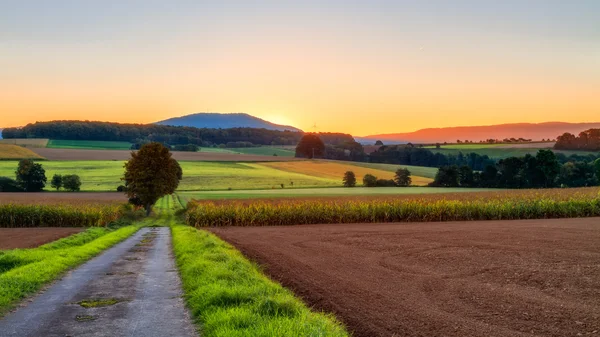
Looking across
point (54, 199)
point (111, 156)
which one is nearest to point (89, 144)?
point (111, 156)

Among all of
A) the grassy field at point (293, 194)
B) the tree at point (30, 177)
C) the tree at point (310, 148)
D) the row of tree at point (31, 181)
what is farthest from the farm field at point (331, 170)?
the tree at point (30, 177)

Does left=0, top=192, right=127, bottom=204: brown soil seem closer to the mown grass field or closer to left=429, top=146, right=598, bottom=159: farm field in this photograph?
the mown grass field

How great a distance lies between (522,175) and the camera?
11100 centimetres

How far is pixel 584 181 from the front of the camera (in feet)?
378

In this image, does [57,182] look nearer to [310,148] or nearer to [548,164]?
[310,148]

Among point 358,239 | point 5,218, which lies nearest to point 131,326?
point 358,239

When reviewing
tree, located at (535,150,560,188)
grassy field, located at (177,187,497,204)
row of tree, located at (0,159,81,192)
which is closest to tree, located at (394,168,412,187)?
grassy field, located at (177,187,497,204)

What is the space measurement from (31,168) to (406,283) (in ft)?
Result: 315

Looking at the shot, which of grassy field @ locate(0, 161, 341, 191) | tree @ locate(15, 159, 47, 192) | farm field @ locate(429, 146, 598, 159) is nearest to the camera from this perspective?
tree @ locate(15, 159, 47, 192)

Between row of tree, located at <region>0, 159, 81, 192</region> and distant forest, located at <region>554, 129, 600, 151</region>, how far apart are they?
13496cm

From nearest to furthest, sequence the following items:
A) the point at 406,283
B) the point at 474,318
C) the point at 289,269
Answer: the point at 474,318
the point at 406,283
the point at 289,269

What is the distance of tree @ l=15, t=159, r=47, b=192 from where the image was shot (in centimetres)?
9688

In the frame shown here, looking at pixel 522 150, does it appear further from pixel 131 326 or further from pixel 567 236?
pixel 131 326

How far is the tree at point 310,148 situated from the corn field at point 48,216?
114 meters
